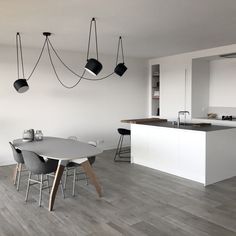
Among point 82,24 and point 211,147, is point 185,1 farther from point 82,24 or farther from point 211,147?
point 211,147

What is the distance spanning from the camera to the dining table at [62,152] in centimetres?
340

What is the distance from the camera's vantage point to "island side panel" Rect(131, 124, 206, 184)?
436 centimetres

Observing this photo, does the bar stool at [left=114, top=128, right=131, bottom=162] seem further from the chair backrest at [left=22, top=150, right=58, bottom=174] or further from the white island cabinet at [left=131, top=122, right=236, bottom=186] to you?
the chair backrest at [left=22, top=150, right=58, bottom=174]

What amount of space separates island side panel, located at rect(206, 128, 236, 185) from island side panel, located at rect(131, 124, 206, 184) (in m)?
0.10

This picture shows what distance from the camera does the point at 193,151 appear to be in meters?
4.44

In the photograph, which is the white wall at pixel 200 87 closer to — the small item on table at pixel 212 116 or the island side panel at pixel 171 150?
the small item on table at pixel 212 116

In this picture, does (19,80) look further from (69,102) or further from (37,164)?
(69,102)

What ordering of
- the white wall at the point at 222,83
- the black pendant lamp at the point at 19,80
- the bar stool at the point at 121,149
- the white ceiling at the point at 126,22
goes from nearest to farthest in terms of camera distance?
the white ceiling at the point at 126,22 → the black pendant lamp at the point at 19,80 → the bar stool at the point at 121,149 → the white wall at the point at 222,83

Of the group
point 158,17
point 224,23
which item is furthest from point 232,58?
point 158,17

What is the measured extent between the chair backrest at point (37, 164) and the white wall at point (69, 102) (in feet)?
7.76

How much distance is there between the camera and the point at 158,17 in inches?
140

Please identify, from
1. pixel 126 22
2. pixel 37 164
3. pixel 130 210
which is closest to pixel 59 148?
pixel 37 164

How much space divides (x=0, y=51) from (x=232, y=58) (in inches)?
190

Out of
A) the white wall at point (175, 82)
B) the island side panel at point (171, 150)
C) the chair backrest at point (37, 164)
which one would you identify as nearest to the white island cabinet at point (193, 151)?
the island side panel at point (171, 150)
